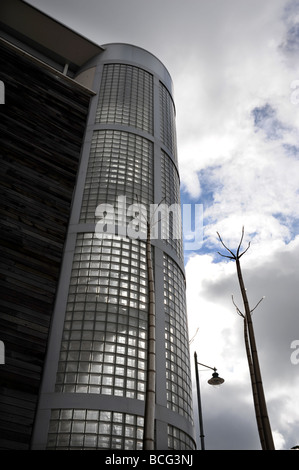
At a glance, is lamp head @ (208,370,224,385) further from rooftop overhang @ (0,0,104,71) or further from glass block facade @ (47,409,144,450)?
rooftop overhang @ (0,0,104,71)

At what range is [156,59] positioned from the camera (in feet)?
114

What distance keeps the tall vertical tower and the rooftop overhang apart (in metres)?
5.66

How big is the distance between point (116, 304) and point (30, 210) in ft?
22.2

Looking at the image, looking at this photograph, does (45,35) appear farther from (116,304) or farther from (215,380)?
(215,380)

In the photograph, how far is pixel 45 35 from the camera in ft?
107

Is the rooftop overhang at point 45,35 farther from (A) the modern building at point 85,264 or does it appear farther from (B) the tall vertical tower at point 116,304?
(B) the tall vertical tower at point 116,304

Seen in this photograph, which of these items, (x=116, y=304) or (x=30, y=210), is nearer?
(x=116, y=304)

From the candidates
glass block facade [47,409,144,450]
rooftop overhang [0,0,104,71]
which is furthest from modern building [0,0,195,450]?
rooftop overhang [0,0,104,71]

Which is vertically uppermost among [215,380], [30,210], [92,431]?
[30,210]

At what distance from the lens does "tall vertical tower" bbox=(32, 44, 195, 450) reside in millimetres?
14766

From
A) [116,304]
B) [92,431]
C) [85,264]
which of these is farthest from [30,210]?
[92,431]
